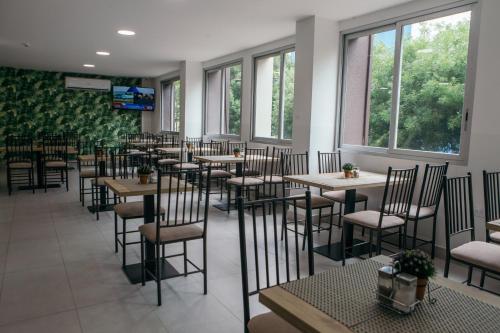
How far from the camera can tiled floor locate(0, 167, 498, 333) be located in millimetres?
2453

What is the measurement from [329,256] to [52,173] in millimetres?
7271

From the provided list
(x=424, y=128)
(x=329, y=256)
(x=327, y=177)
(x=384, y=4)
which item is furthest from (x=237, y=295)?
(x=384, y=4)

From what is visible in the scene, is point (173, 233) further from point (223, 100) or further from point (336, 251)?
point (223, 100)

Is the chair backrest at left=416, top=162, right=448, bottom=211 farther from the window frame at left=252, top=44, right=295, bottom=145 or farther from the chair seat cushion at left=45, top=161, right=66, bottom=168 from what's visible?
the chair seat cushion at left=45, top=161, right=66, bottom=168

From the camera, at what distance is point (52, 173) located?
8688 mm

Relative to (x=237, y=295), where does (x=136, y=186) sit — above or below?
above

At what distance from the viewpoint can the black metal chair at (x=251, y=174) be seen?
16.2ft

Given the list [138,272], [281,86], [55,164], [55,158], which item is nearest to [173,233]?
[138,272]

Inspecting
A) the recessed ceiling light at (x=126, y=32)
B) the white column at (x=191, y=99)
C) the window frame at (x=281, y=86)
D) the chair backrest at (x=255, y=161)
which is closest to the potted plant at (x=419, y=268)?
the chair backrest at (x=255, y=161)

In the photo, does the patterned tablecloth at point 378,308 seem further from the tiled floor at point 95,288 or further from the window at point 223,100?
the window at point 223,100

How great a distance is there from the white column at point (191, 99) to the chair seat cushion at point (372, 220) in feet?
18.6

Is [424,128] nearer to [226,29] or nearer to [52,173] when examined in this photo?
[226,29]

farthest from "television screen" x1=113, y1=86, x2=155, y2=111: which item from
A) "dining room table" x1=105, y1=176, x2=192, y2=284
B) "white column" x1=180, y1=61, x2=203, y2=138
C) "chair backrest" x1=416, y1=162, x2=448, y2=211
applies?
"chair backrest" x1=416, y1=162, x2=448, y2=211

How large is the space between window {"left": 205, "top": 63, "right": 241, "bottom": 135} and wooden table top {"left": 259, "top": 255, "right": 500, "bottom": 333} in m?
6.24
